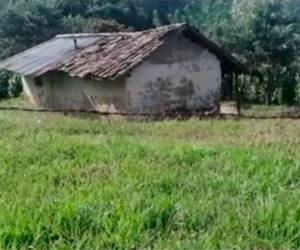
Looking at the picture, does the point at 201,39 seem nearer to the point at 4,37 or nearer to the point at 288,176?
the point at 288,176

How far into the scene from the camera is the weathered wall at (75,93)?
20188mm

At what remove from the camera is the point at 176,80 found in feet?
69.2

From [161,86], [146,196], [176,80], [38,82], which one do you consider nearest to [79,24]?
[38,82]

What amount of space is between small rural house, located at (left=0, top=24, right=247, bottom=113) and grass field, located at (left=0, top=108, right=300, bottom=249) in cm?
1163

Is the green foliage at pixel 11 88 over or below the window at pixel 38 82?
below

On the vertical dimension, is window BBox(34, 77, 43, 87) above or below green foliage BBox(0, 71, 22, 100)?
above

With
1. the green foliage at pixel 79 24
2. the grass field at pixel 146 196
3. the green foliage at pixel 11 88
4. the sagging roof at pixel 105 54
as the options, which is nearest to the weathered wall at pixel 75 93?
the sagging roof at pixel 105 54

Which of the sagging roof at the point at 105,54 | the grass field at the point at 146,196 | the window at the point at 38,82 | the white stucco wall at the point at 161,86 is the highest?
the grass field at the point at 146,196

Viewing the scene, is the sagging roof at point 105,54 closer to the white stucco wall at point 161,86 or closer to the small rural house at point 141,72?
the small rural house at point 141,72

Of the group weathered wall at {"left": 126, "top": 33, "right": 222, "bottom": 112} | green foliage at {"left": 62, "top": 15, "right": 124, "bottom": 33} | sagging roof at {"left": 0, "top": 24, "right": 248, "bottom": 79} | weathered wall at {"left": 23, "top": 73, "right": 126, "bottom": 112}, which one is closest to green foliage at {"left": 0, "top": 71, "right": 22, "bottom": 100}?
weathered wall at {"left": 23, "top": 73, "right": 126, "bottom": 112}

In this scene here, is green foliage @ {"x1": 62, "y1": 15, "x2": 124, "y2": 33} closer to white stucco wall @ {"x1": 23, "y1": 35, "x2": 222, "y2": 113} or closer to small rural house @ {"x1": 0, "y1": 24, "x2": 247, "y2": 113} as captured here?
small rural house @ {"x1": 0, "y1": 24, "x2": 247, "y2": 113}

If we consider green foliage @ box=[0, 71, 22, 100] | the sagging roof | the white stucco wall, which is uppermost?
the sagging roof

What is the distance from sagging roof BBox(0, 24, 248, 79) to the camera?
19.7 meters

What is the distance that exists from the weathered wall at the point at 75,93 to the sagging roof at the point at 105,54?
2.13 feet
